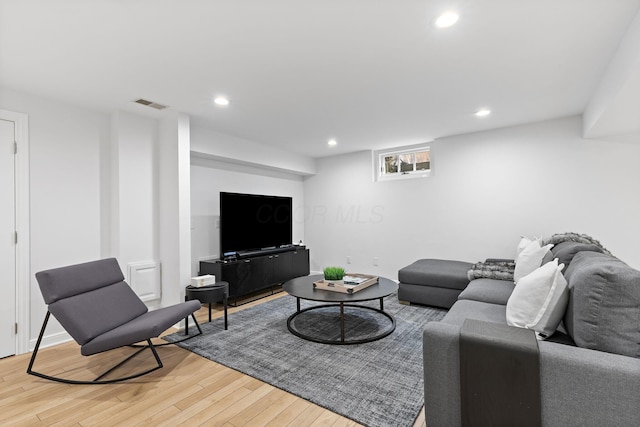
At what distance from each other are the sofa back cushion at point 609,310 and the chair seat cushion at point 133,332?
8.84 ft

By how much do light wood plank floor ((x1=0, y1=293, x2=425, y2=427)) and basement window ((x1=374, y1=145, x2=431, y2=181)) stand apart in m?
4.05

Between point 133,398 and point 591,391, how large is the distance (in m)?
2.63

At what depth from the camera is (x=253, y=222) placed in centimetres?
479

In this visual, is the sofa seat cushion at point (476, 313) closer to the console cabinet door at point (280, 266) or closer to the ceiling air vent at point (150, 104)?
the console cabinet door at point (280, 266)

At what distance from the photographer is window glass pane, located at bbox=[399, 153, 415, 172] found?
530cm

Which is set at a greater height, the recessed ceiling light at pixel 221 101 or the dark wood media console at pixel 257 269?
the recessed ceiling light at pixel 221 101

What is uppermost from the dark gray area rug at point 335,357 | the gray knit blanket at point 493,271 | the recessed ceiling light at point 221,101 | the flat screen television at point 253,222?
the recessed ceiling light at point 221,101

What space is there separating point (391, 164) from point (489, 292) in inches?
124

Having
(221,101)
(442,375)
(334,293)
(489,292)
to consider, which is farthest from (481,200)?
(221,101)

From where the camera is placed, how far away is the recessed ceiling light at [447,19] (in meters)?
1.80

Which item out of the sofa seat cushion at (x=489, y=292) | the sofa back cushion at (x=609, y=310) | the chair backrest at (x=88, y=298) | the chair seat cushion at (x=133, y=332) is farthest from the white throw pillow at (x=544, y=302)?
the chair backrest at (x=88, y=298)

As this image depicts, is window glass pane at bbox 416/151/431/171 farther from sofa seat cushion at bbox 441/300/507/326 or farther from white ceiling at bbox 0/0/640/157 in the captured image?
sofa seat cushion at bbox 441/300/507/326

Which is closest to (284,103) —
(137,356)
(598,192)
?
(137,356)

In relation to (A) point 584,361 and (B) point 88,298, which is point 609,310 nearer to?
(A) point 584,361
